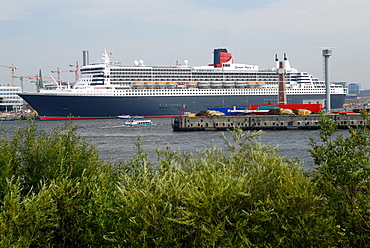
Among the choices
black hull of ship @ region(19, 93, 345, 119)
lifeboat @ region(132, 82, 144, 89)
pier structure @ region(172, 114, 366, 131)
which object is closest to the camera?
pier structure @ region(172, 114, 366, 131)

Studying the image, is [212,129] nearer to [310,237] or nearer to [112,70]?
[112,70]

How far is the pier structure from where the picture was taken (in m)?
50.2

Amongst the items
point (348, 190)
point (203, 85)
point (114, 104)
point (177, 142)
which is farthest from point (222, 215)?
point (203, 85)

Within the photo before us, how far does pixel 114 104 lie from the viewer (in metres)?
72.2

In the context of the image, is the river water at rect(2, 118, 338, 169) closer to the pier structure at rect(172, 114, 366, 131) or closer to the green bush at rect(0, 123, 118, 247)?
the pier structure at rect(172, 114, 366, 131)

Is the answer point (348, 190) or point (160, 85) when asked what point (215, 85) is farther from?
point (348, 190)

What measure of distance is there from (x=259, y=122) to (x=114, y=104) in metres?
26.6

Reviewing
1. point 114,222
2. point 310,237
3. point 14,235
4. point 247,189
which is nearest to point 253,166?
point 247,189

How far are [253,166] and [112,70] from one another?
216ft

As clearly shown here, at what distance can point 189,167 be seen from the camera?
1242 cm

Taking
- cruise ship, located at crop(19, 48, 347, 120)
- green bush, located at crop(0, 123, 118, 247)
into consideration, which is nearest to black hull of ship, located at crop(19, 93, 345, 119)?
cruise ship, located at crop(19, 48, 347, 120)

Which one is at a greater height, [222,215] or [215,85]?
[215,85]

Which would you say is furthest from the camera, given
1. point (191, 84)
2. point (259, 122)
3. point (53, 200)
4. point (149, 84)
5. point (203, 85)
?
point (203, 85)

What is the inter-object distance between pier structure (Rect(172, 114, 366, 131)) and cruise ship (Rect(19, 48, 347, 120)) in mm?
15271
